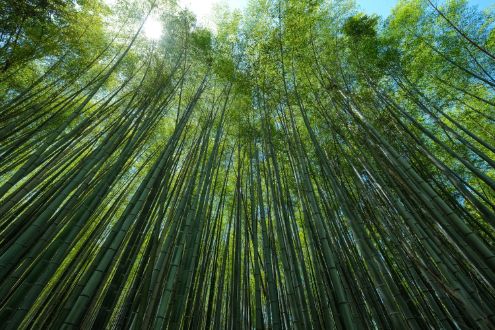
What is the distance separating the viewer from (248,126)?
4816 millimetres

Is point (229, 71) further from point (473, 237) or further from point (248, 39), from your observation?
point (473, 237)

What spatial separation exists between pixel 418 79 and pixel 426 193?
12.8ft

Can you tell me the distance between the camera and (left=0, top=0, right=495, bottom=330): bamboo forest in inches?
103

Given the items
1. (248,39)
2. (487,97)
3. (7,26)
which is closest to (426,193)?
(248,39)

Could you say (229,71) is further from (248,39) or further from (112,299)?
(112,299)

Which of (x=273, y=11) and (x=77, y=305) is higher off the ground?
(x=273, y=11)

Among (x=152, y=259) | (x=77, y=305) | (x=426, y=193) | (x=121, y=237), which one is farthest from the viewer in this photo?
(x=152, y=259)

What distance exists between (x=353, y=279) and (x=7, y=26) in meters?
5.91

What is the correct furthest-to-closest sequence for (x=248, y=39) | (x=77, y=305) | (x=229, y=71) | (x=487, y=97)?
(x=487, y=97)
(x=248, y=39)
(x=229, y=71)
(x=77, y=305)

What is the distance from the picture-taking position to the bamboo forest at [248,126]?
2605 mm

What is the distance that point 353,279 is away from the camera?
2.76m

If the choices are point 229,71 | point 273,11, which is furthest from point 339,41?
point 229,71

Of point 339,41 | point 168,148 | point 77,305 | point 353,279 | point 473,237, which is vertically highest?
point 339,41

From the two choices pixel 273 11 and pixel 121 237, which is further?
pixel 273 11
